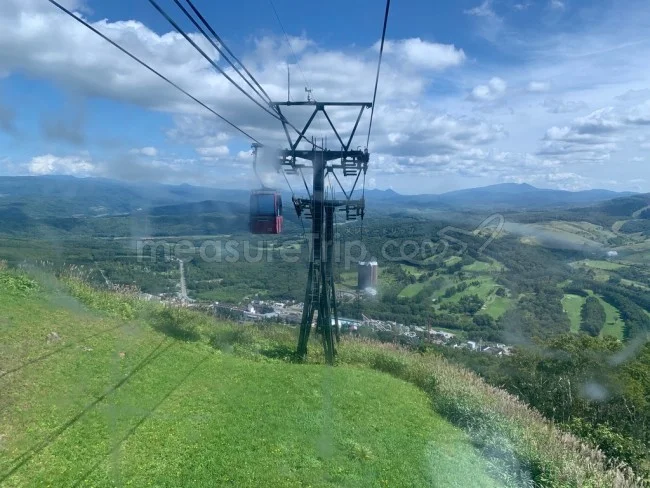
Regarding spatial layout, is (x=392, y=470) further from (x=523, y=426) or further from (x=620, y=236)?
(x=620, y=236)

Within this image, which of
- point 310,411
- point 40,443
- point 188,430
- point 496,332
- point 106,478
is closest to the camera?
point 106,478

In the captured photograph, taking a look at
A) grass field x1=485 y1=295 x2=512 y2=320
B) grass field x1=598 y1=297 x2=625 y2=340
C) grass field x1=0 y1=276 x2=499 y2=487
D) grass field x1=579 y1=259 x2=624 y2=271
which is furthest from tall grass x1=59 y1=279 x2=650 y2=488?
grass field x1=579 y1=259 x2=624 y2=271

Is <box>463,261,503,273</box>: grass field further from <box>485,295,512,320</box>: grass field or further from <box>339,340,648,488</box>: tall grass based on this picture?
<box>339,340,648,488</box>: tall grass

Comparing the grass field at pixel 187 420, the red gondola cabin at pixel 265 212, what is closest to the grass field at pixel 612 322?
the red gondola cabin at pixel 265 212

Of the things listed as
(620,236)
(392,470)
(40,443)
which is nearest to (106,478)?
(40,443)

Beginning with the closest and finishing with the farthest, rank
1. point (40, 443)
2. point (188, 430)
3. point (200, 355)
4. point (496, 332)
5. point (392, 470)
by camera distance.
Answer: point (40, 443) → point (392, 470) → point (188, 430) → point (200, 355) → point (496, 332)

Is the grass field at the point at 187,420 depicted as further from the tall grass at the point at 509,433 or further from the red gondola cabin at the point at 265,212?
the red gondola cabin at the point at 265,212
